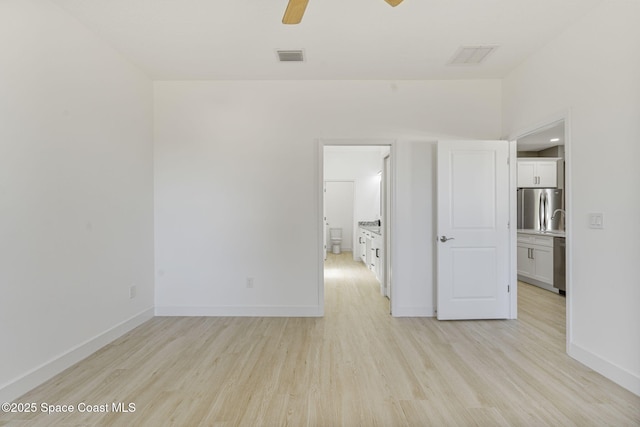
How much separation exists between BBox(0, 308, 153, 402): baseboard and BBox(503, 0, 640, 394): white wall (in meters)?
4.16

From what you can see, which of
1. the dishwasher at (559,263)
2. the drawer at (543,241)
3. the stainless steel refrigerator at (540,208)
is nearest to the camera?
the dishwasher at (559,263)

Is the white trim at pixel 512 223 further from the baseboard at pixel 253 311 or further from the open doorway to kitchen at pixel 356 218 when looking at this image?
the baseboard at pixel 253 311

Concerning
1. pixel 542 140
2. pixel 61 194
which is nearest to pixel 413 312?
pixel 61 194

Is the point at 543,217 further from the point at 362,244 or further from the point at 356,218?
the point at 356,218

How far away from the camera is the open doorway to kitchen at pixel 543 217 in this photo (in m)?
4.78

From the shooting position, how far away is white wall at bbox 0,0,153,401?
6.72 ft

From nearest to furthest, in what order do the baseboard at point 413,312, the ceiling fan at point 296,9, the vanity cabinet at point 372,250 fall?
the ceiling fan at point 296,9, the baseboard at point 413,312, the vanity cabinet at point 372,250

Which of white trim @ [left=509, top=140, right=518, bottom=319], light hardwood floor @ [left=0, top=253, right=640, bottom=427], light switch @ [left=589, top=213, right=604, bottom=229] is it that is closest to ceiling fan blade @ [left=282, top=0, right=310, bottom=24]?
light hardwood floor @ [left=0, top=253, right=640, bottom=427]

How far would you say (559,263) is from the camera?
15.4ft

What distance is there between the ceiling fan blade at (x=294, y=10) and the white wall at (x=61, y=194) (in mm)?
1837

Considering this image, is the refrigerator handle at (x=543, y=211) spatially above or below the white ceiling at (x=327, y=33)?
below

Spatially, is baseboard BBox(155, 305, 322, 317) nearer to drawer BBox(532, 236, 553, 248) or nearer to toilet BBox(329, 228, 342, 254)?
drawer BBox(532, 236, 553, 248)

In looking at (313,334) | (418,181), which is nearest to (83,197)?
(313,334)

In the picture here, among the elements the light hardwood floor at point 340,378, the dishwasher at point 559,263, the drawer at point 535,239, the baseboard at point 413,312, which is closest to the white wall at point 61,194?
the light hardwood floor at point 340,378
